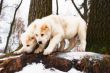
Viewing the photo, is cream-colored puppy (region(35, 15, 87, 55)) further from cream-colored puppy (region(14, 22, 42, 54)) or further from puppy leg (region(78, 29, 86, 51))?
cream-colored puppy (region(14, 22, 42, 54))

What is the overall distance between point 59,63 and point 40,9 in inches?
A: 129

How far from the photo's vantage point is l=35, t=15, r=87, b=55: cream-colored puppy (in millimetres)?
6062

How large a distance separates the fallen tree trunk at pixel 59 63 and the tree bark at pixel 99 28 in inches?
41.1

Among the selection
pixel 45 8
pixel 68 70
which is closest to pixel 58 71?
pixel 68 70

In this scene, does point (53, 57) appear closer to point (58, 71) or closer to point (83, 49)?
point (58, 71)

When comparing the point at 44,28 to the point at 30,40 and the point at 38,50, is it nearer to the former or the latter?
the point at 30,40

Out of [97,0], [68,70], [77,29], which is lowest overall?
[68,70]

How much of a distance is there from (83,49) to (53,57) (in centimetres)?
91

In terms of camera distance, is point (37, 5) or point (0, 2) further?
point (0, 2)

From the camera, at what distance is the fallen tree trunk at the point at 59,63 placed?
6.22 metres

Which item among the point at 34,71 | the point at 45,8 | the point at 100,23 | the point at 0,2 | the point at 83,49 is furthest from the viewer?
the point at 0,2

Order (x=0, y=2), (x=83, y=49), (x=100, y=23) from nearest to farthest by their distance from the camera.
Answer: (x=83, y=49) → (x=100, y=23) → (x=0, y=2)

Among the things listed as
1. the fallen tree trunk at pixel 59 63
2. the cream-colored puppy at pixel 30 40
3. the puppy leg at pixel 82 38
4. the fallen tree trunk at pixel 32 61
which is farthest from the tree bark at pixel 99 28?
the cream-colored puppy at pixel 30 40

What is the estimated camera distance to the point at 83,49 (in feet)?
22.7
